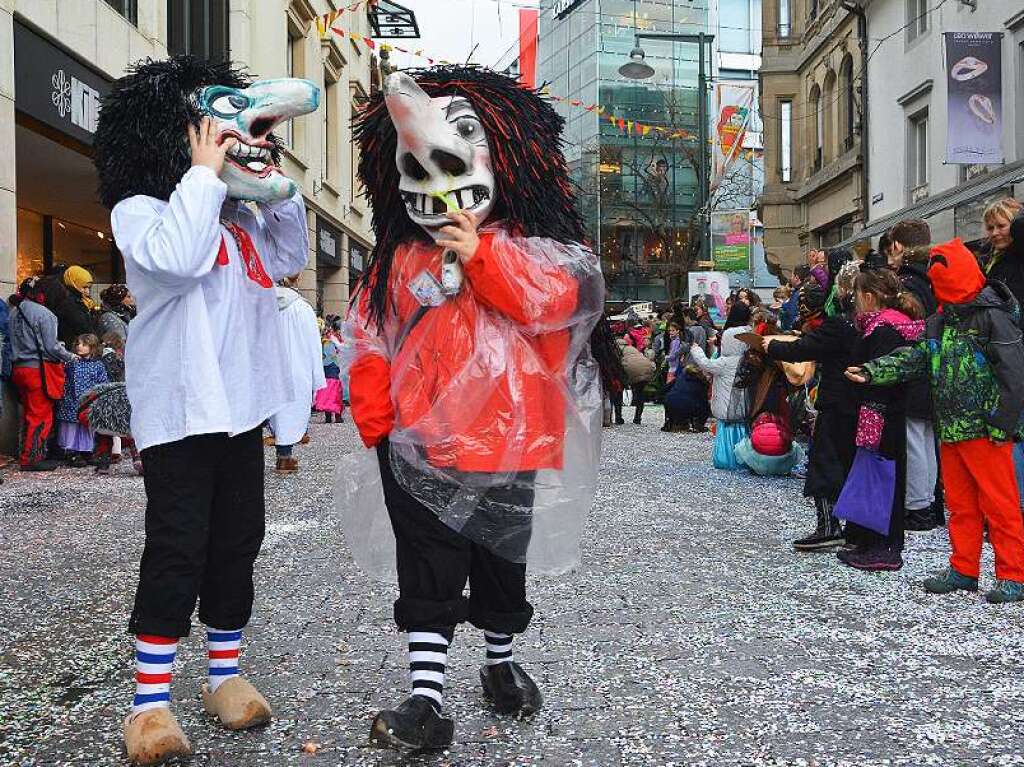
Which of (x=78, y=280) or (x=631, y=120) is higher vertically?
(x=631, y=120)

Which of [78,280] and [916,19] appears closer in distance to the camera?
[78,280]

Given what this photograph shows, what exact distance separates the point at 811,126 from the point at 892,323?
2336 cm

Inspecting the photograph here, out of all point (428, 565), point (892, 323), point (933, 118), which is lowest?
point (428, 565)

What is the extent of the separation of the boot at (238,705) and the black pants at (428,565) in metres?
0.49

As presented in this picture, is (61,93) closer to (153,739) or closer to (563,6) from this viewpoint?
(153,739)

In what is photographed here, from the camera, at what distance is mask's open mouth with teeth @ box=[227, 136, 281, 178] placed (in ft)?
9.55

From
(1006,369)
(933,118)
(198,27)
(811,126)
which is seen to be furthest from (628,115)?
(1006,369)

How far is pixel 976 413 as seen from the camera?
440 cm

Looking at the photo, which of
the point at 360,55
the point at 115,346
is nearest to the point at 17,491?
the point at 115,346

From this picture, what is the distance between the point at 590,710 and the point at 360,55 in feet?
84.8

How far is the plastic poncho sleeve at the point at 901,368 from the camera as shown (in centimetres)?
476

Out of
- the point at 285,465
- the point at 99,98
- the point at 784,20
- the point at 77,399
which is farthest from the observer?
the point at 784,20

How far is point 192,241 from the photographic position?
2.57m

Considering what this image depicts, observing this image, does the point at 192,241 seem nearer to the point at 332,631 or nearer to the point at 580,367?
the point at 580,367
